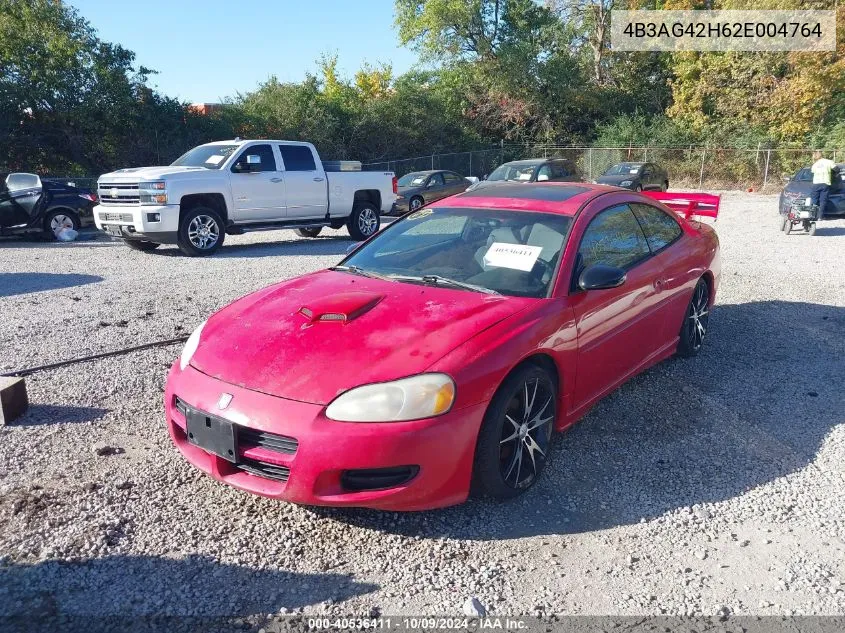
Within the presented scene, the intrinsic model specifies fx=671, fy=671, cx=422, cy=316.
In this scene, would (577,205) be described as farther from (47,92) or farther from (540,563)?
(47,92)

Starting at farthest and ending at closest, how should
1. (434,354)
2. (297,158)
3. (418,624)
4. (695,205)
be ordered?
(297,158)
(695,205)
(434,354)
(418,624)

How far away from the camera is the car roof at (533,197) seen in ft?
14.5

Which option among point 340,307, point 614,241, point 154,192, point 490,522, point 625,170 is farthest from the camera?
point 625,170

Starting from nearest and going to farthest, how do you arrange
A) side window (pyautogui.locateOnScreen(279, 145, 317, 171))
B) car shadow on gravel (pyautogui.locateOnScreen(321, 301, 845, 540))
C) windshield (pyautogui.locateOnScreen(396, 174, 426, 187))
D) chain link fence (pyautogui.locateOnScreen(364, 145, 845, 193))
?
1. car shadow on gravel (pyautogui.locateOnScreen(321, 301, 845, 540))
2. side window (pyautogui.locateOnScreen(279, 145, 317, 171))
3. windshield (pyautogui.locateOnScreen(396, 174, 426, 187))
4. chain link fence (pyautogui.locateOnScreen(364, 145, 845, 193))

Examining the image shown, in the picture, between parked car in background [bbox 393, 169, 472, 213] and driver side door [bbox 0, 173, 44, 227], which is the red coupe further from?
parked car in background [bbox 393, 169, 472, 213]

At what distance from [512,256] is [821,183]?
13.0m

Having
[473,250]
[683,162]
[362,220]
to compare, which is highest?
[683,162]

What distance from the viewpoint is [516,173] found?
61.8 feet

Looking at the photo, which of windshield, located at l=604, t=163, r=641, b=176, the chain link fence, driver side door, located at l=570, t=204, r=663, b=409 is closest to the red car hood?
driver side door, located at l=570, t=204, r=663, b=409

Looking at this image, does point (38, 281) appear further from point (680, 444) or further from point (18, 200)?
point (680, 444)

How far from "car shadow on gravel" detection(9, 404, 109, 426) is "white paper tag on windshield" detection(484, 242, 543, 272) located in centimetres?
273

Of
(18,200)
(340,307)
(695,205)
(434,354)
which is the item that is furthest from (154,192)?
(434,354)

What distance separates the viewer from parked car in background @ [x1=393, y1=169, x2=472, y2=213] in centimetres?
1983

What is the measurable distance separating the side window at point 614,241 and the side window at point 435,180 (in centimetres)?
1619
